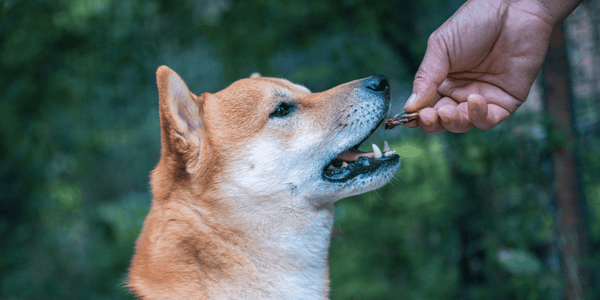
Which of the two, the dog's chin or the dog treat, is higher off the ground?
the dog treat

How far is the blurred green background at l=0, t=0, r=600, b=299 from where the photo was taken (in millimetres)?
3129

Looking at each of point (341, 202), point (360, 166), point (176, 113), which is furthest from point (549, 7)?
point (341, 202)

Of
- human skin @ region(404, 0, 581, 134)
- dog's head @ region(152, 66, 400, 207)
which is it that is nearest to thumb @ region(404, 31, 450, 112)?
human skin @ region(404, 0, 581, 134)

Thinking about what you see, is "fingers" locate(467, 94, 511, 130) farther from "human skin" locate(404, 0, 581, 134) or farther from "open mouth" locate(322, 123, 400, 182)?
"open mouth" locate(322, 123, 400, 182)

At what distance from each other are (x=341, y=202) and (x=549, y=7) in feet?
9.63

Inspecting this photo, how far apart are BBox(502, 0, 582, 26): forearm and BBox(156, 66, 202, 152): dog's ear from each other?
66.0 inches

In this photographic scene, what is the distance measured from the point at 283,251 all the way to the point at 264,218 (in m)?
0.18

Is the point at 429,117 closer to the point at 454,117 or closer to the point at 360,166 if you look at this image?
the point at 454,117

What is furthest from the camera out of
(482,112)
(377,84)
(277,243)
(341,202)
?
(341,202)

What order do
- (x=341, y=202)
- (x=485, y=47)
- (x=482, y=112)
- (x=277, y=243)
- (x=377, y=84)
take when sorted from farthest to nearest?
1. (x=341, y=202)
2. (x=377, y=84)
3. (x=485, y=47)
4. (x=277, y=243)
5. (x=482, y=112)

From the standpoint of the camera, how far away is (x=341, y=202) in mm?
4480

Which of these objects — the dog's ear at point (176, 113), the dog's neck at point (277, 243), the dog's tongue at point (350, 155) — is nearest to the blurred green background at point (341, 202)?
the dog's tongue at point (350, 155)

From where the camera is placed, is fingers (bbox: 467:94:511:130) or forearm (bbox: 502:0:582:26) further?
forearm (bbox: 502:0:582:26)

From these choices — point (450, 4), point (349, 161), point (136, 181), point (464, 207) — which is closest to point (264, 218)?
point (349, 161)
